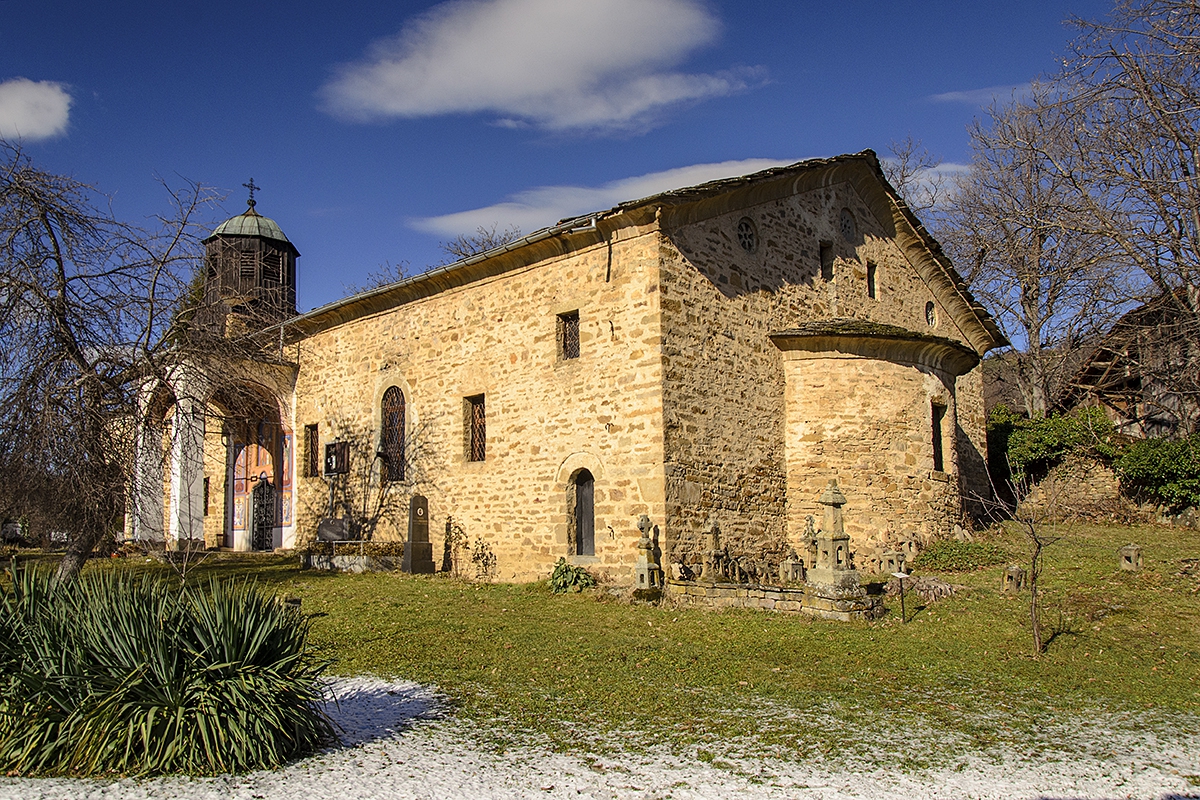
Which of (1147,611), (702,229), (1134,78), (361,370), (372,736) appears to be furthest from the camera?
(361,370)

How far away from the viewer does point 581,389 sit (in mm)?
13672

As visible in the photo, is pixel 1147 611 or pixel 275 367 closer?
pixel 1147 611

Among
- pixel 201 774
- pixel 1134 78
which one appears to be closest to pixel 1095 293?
pixel 1134 78

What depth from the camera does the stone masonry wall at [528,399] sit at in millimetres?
12828

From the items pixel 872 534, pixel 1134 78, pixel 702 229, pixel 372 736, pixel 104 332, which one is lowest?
pixel 372 736

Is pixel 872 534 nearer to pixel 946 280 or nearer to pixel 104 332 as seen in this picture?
pixel 946 280

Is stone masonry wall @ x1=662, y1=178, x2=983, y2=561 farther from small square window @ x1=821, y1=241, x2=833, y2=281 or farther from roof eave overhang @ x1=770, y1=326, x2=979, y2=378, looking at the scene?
roof eave overhang @ x1=770, y1=326, x2=979, y2=378

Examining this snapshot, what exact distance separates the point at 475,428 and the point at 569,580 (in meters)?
4.33

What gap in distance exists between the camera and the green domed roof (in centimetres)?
2552

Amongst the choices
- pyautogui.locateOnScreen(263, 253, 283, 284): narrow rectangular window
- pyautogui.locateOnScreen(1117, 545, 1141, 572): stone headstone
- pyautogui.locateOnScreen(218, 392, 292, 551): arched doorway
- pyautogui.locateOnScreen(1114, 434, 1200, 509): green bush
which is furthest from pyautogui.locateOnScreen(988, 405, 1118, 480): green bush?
pyautogui.locateOnScreen(263, 253, 283, 284): narrow rectangular window

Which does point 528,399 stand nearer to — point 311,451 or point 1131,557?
point 311,451

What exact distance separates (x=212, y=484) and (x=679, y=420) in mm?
16495

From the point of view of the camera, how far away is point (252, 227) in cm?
2567

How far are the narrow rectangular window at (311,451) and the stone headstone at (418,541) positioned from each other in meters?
4.92
